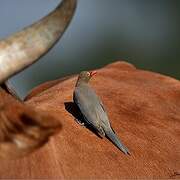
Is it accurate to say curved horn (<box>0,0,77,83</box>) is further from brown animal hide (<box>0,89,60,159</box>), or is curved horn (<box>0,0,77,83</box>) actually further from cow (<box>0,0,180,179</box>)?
brown animal hide (<box>0,89,60,159</box>)

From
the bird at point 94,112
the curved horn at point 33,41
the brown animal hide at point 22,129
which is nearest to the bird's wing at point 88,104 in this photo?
the bird at point 94,112

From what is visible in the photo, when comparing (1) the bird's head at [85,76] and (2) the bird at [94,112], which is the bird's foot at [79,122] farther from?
(1) the bird's head at [85,76]

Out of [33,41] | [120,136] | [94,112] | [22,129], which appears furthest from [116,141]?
[22,129]

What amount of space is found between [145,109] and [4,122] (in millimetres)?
2285

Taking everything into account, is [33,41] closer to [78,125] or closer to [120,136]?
[78,125]

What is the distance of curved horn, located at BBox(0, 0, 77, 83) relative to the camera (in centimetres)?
403

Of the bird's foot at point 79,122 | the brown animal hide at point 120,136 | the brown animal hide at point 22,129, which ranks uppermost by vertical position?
the brown animal hide at point 22,129

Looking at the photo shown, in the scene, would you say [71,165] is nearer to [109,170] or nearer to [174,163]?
[109,170]

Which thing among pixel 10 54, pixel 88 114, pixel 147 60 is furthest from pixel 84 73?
pixel 147 60

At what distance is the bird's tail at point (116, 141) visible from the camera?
5.00 m

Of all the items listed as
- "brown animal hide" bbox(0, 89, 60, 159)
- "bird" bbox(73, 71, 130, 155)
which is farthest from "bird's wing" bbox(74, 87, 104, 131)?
"brown animal hide" bbox(0, 89, 60, 159)

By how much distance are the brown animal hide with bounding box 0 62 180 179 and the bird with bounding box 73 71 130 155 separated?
48 millimetres

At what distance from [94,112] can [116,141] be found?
1.19 ft

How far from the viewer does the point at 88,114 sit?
524 cm
